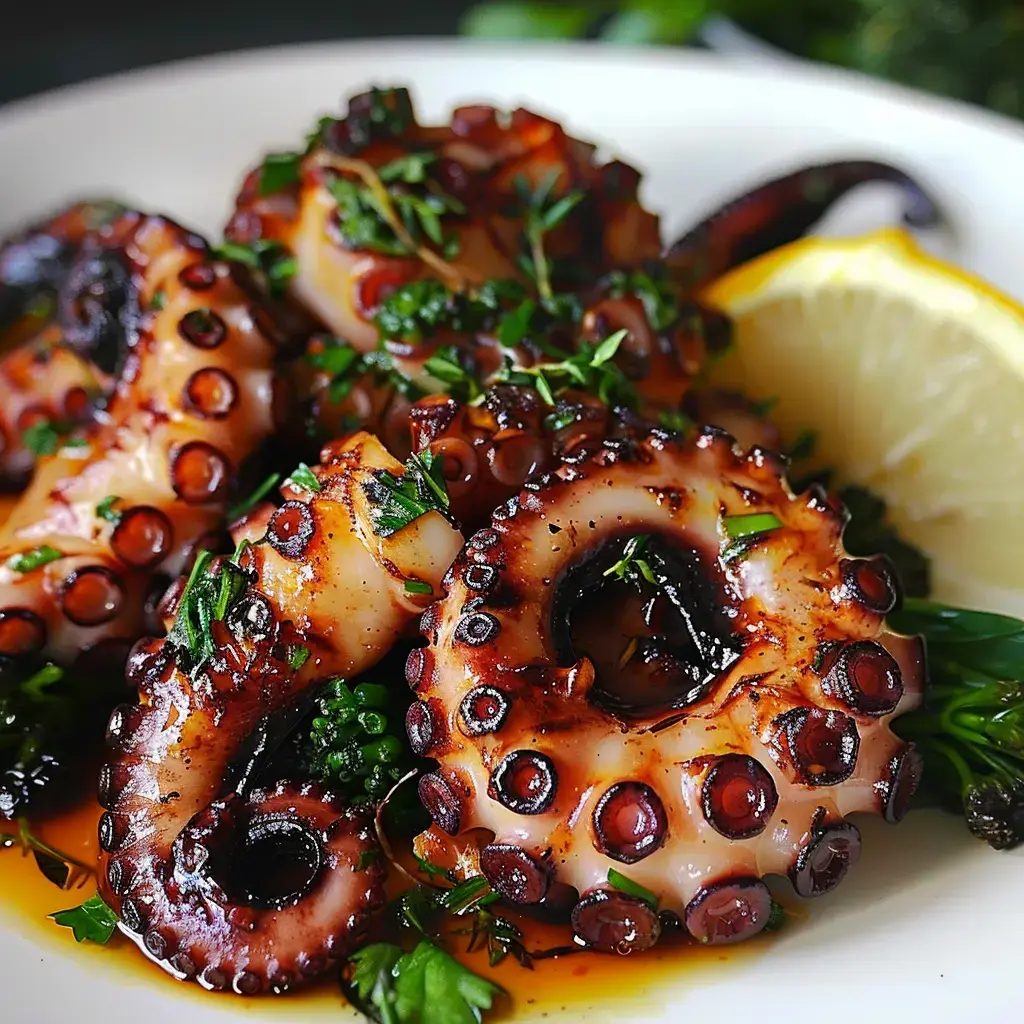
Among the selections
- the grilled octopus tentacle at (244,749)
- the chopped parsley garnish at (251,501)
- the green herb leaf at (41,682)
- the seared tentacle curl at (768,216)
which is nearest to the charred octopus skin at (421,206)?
the seared tentacle curl at (768,216)

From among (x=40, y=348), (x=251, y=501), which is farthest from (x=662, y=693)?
(x=40, y=348)

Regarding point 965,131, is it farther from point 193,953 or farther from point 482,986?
point 193,953

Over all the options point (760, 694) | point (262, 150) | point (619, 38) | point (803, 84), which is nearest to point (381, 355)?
point (760, 694)

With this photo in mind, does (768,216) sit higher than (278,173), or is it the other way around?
(278,173)

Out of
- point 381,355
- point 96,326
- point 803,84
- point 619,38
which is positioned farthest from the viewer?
point 619,38

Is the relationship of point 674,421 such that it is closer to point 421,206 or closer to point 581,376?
point 581,376
